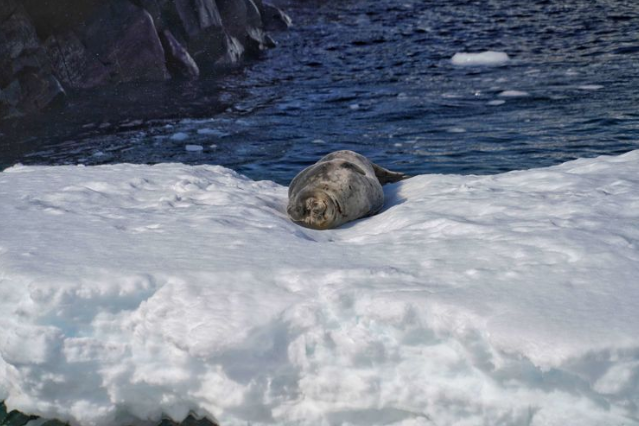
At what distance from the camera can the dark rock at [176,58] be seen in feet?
44.1

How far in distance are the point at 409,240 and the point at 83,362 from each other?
5.01 ft

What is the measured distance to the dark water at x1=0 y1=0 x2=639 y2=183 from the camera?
8531 mm

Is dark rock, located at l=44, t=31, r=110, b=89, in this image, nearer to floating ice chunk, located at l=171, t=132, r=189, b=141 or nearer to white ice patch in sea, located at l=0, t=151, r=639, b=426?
floating ice chunk, located at l=171, t=132, r=189, b=141

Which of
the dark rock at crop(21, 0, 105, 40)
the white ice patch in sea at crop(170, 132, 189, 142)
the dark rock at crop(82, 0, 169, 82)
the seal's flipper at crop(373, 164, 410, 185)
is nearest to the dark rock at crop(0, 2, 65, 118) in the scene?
the dark rock at crop(21, 0, 105, 40)

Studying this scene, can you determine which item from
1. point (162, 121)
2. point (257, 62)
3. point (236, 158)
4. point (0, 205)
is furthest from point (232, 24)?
point (0, 205)

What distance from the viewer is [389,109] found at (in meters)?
10.8

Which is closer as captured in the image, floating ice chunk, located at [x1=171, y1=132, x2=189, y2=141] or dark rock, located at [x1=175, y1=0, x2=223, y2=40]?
floating ice chunk, located at [x1=171, y1=132, x2=189, y2=141]

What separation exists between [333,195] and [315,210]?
0.20 m

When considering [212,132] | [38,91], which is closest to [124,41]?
[38,91]

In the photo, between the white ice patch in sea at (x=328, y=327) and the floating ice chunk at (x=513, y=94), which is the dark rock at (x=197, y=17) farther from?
the white ice patch in sea at (x=328, y=327)

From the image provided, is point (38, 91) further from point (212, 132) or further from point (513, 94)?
point (513, 94)

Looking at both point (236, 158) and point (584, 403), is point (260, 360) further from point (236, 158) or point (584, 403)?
point (236, 158)

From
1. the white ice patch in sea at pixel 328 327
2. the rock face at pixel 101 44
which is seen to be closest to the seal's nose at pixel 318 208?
the white ice patch in sea at pixel 328 327

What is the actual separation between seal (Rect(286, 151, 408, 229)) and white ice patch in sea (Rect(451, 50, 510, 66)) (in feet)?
29.5
